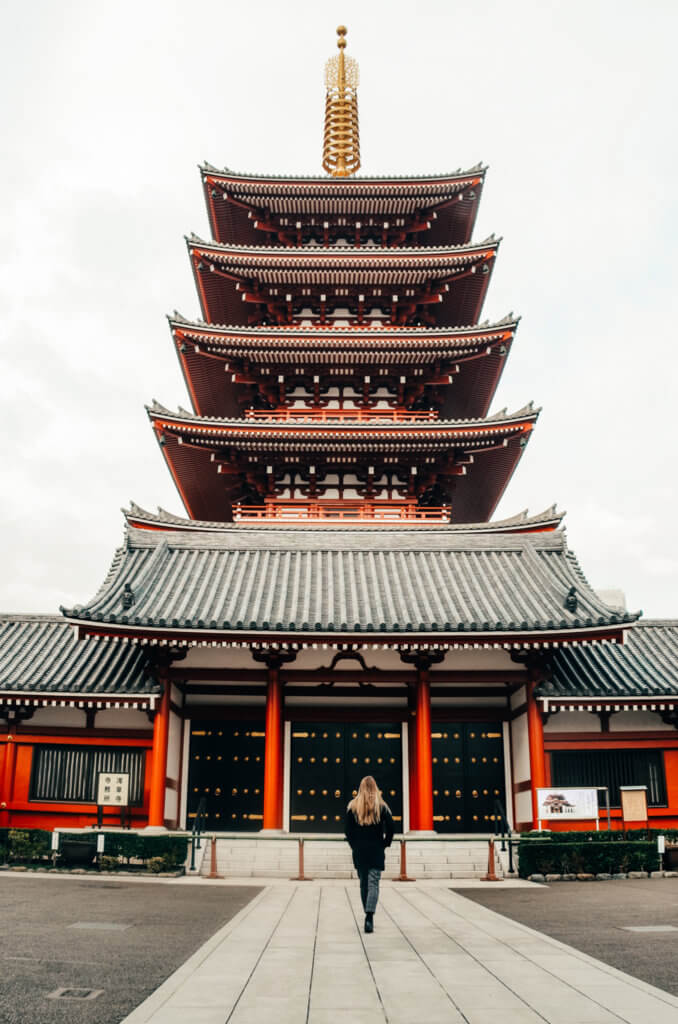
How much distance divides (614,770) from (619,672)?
244 centimetres

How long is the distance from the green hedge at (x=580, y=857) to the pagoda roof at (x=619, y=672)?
3558 millimetres

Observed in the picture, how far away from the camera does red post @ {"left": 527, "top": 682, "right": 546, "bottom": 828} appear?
19070 millimetres

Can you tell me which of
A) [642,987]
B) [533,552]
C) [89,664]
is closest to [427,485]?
[533,552]

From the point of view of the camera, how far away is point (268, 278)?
2934 cm

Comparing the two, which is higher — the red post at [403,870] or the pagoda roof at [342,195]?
the pagoda roof at [342,195]

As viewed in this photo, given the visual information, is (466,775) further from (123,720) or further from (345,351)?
(345,351)

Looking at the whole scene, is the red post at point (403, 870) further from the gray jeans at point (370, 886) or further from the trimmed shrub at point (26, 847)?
the trimmed shrub at point (26, 847)

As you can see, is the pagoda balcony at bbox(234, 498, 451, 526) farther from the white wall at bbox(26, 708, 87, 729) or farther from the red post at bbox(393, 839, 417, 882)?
the red post at bbox(393, 839, 417, 882)

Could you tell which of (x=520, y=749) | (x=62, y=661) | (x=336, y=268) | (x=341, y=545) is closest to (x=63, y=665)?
(x=62, y=661)

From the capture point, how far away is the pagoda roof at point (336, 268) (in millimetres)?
28594

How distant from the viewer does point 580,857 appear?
16.3 meters

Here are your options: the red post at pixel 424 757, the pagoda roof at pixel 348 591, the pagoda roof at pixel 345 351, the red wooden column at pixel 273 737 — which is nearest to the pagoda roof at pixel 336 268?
Answer: the pagoda roof at pixel 345 351

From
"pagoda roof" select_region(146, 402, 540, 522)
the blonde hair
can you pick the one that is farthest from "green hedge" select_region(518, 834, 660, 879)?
"pagoda roof" select_region(146, 402, 540, 522)

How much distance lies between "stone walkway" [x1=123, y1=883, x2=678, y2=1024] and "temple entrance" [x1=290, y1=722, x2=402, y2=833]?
10830 millimetres
